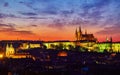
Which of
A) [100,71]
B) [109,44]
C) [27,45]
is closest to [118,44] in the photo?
[109,44]

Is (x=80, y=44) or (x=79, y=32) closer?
(x=80, y=44)

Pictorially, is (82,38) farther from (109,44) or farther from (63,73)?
(63,73)

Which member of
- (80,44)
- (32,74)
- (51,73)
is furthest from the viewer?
(80,44)

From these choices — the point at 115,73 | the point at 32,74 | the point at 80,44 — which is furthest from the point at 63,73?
the point at 80,44

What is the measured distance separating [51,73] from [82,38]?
14767 cm

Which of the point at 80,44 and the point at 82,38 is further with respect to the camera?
the point at 82,38

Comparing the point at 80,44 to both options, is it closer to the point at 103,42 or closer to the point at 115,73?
the point at 103,42

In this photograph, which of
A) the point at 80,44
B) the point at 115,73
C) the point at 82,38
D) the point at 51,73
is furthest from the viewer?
the point at 82,38

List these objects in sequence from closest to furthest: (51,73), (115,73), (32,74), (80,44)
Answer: (32,74) → (51,73) → (115,73) → (80,44)

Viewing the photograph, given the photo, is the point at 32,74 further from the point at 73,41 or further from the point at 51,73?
the point at 73,41

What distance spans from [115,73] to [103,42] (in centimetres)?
14216

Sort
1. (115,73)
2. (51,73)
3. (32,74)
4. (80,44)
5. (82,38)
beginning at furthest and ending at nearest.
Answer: (82,38)
(80,44)
(115,73)
(51,73)
(32,74)

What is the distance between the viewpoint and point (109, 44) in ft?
627

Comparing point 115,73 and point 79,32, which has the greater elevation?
point 79,32
